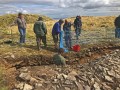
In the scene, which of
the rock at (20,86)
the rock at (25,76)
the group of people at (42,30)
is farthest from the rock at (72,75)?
the group of people at (42,30)

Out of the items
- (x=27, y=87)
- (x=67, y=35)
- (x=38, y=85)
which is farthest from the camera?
(x=67, y=35)

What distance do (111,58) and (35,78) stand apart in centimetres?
465

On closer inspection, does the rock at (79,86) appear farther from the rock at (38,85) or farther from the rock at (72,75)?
the rock at (38,85)

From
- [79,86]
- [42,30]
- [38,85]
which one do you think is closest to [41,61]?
[42,30]

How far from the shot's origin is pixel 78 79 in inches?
643

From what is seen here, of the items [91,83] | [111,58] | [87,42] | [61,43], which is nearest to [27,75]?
[91,83]

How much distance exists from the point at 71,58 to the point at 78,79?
16.9ft

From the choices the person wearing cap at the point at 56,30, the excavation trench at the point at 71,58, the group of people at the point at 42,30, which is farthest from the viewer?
the person wearing cap at the point at 56,30

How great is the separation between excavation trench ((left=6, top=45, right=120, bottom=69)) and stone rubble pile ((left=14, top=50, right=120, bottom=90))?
2985mm

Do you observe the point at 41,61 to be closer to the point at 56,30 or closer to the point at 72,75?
the point at 56,30

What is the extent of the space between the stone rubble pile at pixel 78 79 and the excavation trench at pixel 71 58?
2.99m

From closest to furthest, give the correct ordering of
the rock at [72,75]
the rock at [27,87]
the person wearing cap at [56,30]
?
the rock at [27,87], the rock at [72,75], the person wearing cap at [56,30]

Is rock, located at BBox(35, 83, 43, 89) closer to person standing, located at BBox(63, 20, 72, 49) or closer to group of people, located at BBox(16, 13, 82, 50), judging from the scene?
group of people, located at BBox(16, 13, 82, 50)

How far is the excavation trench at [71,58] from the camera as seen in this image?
65.6ft
